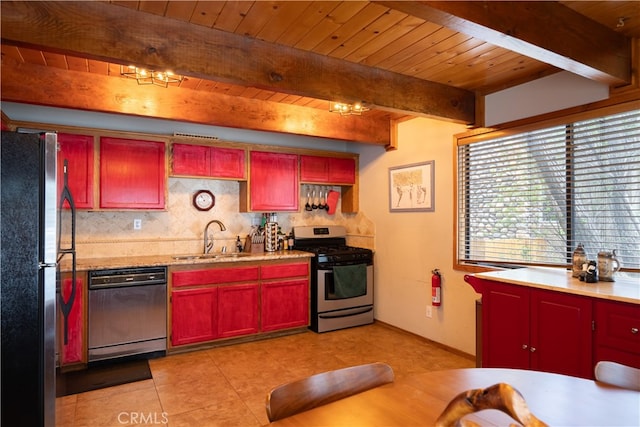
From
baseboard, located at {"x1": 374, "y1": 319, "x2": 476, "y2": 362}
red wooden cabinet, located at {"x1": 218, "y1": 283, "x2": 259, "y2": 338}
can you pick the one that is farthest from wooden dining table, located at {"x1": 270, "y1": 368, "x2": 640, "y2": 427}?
red wooden cabinet, located at {"x1": 218, "y1": 283, "x2": 259, "y2": 338}

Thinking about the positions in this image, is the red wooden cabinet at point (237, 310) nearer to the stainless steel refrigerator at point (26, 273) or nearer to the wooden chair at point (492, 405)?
the stainless steel refrigerator at point (26, 273)

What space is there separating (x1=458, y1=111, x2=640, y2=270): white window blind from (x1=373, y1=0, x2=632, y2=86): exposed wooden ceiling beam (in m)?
0.43

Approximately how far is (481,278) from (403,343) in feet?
5.28

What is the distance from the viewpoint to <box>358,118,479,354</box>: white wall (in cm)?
357

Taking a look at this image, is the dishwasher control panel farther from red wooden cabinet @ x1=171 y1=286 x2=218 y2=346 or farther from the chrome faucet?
the chrome faucet

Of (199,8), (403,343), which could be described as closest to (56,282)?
(199,8)

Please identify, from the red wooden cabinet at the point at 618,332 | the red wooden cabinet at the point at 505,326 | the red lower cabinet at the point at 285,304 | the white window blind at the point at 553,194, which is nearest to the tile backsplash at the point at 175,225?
the red lower cabinet at the point at 285,304

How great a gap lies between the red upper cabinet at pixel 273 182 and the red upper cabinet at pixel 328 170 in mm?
145

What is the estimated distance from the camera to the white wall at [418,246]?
3.57m

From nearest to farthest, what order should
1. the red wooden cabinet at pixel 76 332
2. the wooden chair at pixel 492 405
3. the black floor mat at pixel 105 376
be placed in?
the wooden chair at pixel 492 405 < the black floor mat at pixel 105 376 < the red wooden cabinet at pixel 76 332

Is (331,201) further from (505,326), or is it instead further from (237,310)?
(505,326)

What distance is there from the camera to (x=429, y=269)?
3855mm

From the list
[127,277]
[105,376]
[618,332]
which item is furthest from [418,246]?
[105,376]

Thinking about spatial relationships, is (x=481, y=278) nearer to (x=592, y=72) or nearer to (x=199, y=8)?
(x=592, y=72)
